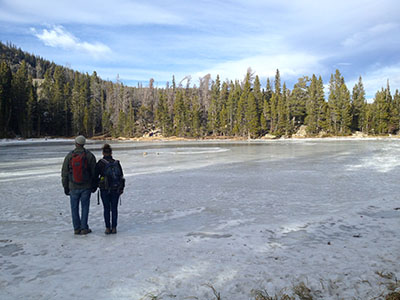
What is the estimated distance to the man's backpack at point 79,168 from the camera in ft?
18.8

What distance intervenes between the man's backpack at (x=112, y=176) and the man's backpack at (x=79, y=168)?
42 centimetres

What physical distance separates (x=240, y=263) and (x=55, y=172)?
549 inches

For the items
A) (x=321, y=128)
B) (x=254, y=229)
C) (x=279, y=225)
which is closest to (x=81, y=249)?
(x=254, y=229)

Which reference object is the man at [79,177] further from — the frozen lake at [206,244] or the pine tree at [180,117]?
the pine tree at [180,117]

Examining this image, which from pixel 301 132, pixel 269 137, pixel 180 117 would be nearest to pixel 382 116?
pixel 301 132

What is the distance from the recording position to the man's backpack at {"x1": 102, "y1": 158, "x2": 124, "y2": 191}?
18.9ft

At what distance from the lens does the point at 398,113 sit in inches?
2822

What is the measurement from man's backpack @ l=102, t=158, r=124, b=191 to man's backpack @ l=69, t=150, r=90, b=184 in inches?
16.5

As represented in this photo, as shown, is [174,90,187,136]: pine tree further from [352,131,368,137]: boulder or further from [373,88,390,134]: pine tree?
[373,88,390,134]: pine tree

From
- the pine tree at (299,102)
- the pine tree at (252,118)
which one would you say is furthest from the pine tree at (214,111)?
the pine tree at (299,102)

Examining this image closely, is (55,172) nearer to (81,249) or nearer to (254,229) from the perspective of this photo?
(81,249)

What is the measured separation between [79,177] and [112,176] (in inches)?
26.9

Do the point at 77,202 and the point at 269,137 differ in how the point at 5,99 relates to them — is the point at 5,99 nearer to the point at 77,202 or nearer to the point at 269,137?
the point at 269,137

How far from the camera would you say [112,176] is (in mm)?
5793
